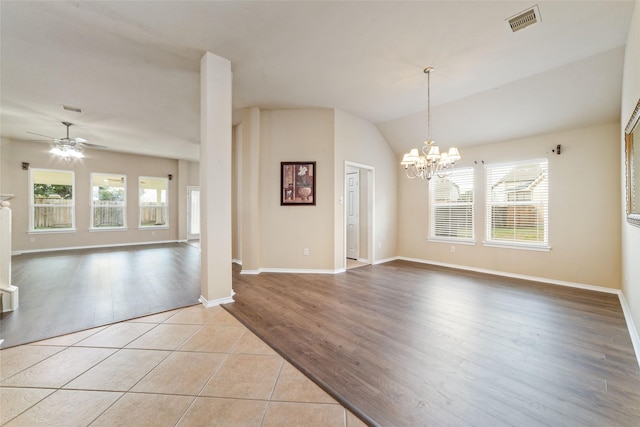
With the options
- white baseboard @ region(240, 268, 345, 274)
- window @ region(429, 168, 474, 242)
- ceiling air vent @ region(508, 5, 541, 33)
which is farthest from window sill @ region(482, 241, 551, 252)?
ceiling air vent @ region(508, 5, 541, 33)

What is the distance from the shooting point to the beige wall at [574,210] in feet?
11.8

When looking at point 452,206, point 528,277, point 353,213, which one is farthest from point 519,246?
point 353,213

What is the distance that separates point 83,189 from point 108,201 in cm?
64

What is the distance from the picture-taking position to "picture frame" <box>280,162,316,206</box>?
15.1 ft

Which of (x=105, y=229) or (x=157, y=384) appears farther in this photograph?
(x=105, y=229)

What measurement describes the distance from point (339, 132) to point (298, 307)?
3256 mm

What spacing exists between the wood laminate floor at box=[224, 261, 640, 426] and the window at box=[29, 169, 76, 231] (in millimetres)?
6728

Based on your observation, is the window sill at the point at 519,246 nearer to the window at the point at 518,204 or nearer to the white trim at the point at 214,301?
the window at the point at 518,204

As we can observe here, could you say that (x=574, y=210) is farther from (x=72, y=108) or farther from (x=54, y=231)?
(x=54, y=231)

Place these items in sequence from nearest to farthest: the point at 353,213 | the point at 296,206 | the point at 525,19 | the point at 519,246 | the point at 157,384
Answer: the point at 157,384 → the point at 525,19 → the point at 519,246 → the point at 296,206 → the point at 353,213

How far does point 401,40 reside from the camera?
8.84 feet

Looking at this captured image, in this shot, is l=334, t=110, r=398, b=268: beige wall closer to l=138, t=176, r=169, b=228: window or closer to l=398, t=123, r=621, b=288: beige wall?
l=398, t=123, r=621, b=288: beige wall

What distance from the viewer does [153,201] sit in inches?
328

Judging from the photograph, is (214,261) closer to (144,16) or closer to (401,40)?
(144,16)
